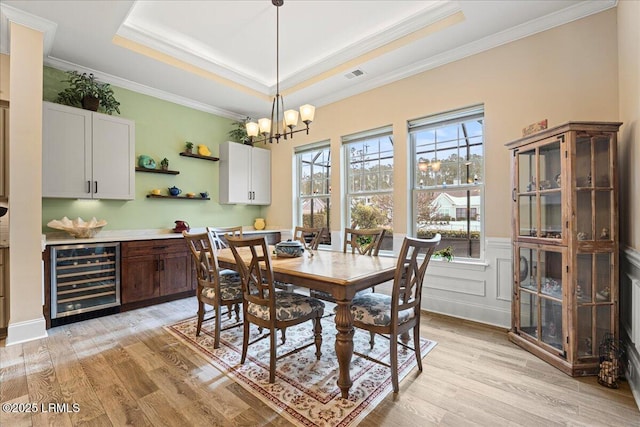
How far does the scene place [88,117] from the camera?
3.49m

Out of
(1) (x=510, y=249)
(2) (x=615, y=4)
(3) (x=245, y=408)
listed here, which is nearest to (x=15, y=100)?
(3) (x=245, y=408)

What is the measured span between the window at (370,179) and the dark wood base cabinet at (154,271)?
2.48 m

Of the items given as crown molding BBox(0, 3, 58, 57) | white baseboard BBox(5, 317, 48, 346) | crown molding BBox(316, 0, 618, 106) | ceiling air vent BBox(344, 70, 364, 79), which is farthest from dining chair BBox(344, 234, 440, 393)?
crown molding BBox(0, 3, 58, 57)

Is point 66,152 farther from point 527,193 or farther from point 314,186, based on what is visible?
point 527,193

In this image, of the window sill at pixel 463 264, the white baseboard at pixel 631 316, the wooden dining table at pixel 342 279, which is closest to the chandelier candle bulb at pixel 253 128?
the wooden dining table at pixel 342 279

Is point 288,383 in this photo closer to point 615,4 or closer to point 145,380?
point 145,380

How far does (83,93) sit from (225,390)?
3757 millimetres

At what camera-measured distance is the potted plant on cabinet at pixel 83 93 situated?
348cm

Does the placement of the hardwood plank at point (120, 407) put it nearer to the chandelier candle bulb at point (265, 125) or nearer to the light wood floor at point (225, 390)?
the light wood floor at point (225, 390)

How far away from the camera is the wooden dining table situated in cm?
183

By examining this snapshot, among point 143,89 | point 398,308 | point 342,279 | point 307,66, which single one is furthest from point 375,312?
point 143,89

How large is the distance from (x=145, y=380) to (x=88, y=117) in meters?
3.14

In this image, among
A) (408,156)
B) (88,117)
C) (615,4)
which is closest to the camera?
(615,4)

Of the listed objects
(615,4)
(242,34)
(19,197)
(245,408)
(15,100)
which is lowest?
(245,408)
